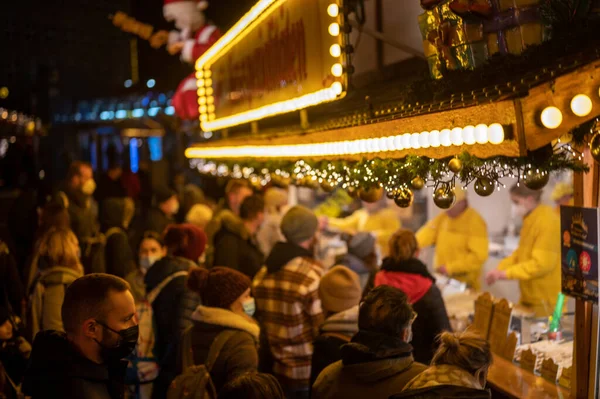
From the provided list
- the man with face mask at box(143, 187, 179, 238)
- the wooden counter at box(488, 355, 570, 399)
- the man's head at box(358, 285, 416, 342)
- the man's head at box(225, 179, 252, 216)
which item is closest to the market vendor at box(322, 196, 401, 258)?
the man's head at box(225, 179, 252, 216)

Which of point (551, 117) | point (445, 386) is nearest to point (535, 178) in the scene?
point (551, 117)

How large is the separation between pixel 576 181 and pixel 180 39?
9339 millimetres

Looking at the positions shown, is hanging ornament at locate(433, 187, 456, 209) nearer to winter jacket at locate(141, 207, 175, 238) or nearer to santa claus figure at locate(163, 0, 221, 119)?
winter jacket at locate(141, 207, 175, 238)

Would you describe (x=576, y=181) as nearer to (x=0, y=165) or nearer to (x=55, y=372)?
(x=55, y=372)

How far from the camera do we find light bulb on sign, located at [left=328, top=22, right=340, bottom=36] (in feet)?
16.9

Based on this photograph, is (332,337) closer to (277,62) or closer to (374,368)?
(374,368)

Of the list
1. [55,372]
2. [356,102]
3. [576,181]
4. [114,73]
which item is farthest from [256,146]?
[114,73]

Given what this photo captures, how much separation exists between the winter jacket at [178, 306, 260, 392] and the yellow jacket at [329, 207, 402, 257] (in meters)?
5.19

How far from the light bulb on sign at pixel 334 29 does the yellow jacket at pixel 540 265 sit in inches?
115

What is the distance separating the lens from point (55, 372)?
3.13 metres

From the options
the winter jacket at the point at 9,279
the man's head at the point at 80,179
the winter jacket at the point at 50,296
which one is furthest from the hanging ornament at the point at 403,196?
the man's head at the point at 80,179

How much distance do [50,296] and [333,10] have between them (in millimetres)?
3110

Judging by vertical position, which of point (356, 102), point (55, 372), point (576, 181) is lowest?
point (55, 372)

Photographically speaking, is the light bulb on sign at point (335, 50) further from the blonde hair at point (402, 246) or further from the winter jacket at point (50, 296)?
the winter jacket at point (50, 296)
